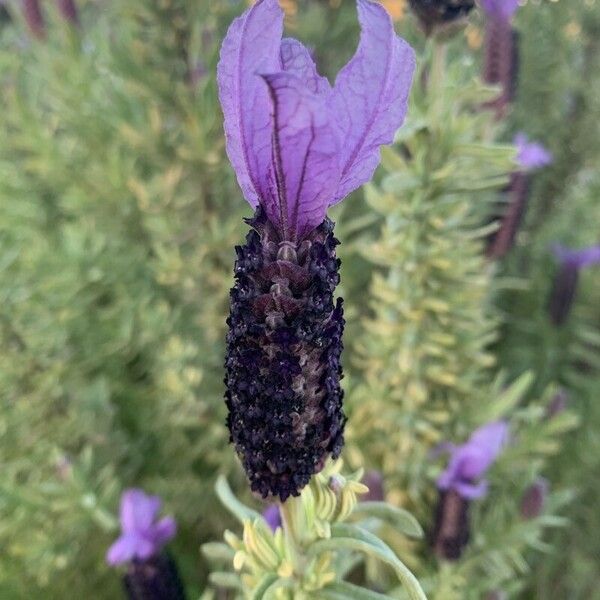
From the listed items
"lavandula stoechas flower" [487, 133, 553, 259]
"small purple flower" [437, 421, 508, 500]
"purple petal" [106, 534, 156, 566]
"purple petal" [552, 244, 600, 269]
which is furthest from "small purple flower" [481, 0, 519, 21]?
"purple petal" [106, 534, 156, 566]

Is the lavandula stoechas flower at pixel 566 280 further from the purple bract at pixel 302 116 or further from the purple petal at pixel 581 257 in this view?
the purple bract at pixel 302 116

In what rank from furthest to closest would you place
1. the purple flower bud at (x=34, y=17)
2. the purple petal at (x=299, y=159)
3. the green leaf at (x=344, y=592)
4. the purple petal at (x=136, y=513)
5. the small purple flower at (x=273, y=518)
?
the purple flower bud at (x=34, y=17)
the purple petal at (x=136, y=513)
the small purple flower at (x=273, y=518)
the green leaf at (x=344, y=592)
the purple petal at (x=299, y=159)

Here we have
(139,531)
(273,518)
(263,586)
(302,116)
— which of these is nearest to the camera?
(302,116)

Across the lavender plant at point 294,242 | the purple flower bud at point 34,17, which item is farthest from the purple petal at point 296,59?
the purple flower bud at point 34,17

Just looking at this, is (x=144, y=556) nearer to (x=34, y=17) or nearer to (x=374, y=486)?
(x=374, y=486)

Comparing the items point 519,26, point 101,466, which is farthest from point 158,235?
point 519,26

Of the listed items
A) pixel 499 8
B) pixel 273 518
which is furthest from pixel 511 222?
pixel 273 518

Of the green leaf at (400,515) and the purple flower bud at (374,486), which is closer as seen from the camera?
the green leaf at (400,515)
